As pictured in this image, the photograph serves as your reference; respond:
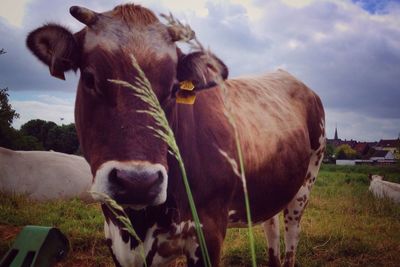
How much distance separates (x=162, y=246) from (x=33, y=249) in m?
0.89

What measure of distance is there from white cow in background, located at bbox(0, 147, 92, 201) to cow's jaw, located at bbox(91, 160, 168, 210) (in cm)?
476

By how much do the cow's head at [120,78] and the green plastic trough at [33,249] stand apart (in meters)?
0.27

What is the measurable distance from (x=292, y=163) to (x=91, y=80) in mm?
1903

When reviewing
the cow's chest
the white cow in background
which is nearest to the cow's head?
the cow's chest

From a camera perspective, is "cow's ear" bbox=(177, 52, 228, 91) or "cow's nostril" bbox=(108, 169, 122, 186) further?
"cow's ear" bbox=(177, 52, 228, 91)

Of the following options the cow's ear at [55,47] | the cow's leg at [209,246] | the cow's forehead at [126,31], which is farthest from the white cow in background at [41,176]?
the cow's forehead at [126,31]

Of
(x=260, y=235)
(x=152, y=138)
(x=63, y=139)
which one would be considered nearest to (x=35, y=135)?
(x=63, y=139)

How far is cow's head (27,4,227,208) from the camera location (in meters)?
1.78

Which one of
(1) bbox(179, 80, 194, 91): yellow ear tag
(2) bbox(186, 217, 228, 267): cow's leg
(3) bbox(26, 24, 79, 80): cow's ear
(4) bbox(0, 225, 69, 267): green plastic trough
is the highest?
(3) bbox(26, 24, 79, 80): cow's ear

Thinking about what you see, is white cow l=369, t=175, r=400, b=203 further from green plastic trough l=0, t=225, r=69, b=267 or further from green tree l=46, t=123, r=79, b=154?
green plastic trough l=0, t=225, r=69, b=267

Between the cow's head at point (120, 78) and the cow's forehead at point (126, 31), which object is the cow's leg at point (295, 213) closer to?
the cow's head at point (120, 78)

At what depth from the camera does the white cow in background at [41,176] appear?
6.25m

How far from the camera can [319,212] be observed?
22.2 feet

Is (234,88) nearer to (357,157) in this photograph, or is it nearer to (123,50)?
(123,50)
